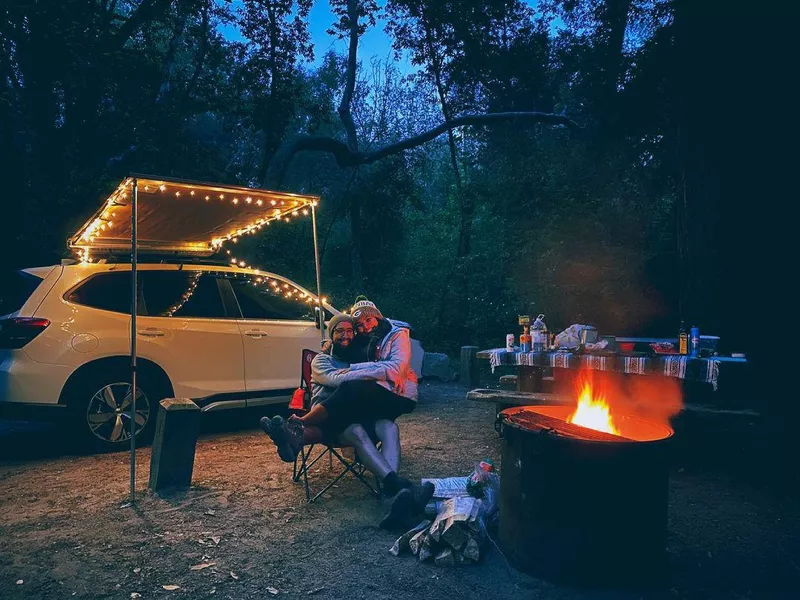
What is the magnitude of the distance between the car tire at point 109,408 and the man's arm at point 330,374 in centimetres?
223

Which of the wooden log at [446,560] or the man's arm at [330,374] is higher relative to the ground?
the man's arm at [330,374]

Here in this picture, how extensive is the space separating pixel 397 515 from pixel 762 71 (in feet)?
15.9

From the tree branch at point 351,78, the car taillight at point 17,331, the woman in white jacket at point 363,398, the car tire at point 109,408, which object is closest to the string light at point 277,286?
the car tire at point 109,408

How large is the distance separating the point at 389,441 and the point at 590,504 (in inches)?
68.3

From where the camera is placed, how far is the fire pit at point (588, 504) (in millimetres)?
2754

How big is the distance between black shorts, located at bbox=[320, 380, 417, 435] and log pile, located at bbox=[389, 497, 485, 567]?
108 cm

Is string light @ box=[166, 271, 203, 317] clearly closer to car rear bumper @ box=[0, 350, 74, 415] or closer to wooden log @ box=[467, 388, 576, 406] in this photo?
car rear bumper @ box=[0, 350, 74, 415]

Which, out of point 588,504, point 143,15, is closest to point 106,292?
point 588,504

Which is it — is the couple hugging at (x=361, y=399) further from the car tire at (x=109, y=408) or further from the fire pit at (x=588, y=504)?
the car tire at (x=109, y=408)

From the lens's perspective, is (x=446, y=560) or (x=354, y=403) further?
(x=354, y=403)

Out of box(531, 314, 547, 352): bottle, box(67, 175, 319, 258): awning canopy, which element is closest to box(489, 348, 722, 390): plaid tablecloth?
box(531, 314, 547, 352): bottle

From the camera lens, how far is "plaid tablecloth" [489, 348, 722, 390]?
173 inches

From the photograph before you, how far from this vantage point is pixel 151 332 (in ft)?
18.9

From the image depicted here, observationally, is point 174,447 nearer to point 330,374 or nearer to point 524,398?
point 330,374
